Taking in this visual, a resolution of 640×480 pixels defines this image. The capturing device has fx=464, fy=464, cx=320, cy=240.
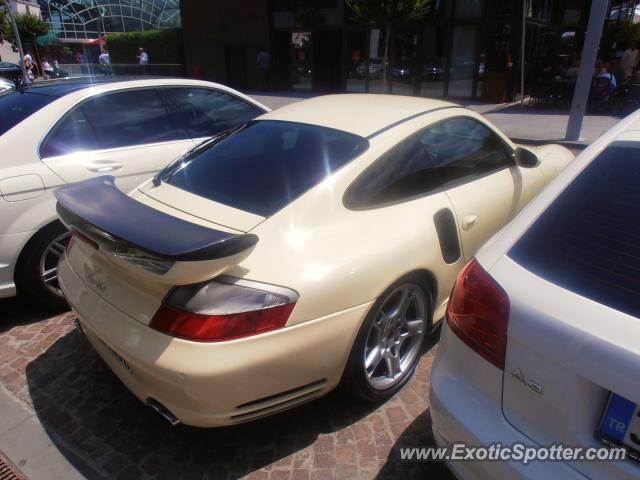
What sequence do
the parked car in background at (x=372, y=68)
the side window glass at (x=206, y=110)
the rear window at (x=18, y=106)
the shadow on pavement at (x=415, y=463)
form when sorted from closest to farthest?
the shadow on pavement at (x=415, y=463) → the rear window at (x=18, y=106) → the side window glass at (x=206, y=110) → the parked car in background at (x=372, y=68)

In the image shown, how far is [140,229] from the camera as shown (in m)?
1.97

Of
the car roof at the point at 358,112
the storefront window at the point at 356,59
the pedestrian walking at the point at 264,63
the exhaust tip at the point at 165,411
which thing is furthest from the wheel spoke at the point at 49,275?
the pedestrian walking at the point at 264,63

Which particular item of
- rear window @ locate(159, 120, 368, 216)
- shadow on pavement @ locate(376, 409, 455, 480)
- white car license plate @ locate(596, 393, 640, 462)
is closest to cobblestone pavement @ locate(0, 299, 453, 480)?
shadow on pavement @ locate(376, 409, 455, 480)

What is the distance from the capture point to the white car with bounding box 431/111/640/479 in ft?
4.21

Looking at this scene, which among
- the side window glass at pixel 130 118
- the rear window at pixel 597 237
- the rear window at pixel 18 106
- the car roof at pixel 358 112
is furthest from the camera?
the side window glass at pixel 130 118

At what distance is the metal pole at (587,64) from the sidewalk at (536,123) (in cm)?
36

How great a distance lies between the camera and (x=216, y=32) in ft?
74.1

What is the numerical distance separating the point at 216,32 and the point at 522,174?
2234 cm

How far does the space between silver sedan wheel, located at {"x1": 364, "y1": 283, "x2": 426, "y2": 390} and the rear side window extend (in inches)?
104

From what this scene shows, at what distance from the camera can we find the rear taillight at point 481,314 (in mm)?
1517

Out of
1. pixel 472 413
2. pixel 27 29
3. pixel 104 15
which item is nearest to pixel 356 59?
pixel 472 413

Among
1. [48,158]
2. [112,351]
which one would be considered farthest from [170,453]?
[48,158]

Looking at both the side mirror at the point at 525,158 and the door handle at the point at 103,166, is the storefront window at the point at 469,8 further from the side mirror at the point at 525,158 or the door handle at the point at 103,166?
the door handle at the point at 103,166

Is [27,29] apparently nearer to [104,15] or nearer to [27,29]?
[27,29]
